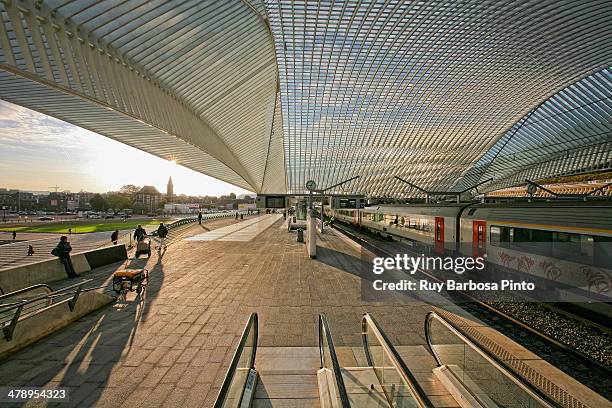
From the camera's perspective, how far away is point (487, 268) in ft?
40.7

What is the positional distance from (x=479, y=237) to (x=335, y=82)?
28638 mm

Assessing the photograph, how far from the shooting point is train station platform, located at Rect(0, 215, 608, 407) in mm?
4543

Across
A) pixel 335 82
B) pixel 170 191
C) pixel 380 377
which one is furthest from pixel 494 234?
pixel 170 191

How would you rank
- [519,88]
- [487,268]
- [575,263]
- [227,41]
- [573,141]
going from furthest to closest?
[573,141] < [519,88] < [227,41] < [487,268] < [575,263]

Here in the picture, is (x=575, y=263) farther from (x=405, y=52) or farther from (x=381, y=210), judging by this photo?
(x=405, y=52)

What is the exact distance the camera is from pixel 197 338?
6238mm

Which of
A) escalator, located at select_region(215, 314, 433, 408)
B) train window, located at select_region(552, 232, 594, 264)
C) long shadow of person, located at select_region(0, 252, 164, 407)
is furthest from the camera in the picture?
train window, located at select_region(552, 232, 594, 264)

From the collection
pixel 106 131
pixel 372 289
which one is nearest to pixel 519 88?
pixel 372 289

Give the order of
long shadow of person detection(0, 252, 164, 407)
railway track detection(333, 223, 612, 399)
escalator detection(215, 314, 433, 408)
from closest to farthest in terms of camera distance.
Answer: escalator detection(215, 314, 433, 408) < long shadow of person detection(0, 252, 164, 407) < railway track detection(333, 223, 612, 399)

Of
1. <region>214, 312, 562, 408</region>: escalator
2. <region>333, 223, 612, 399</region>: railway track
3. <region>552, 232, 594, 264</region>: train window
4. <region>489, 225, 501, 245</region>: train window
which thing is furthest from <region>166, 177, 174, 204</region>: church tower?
<region>214, 312, 562, 408</region>: escalator

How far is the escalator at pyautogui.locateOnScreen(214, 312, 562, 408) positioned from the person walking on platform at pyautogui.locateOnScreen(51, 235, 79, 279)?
912 centimetres

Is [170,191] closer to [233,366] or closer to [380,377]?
[380,377]

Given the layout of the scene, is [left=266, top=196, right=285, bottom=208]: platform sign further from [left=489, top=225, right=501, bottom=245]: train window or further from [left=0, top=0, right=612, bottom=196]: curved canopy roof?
[left=489, top=225, right=501, bottom=245]: train window

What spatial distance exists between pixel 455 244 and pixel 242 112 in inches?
904
